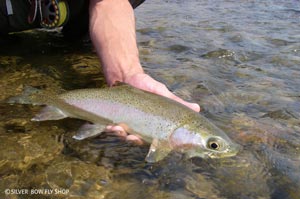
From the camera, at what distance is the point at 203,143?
233cm

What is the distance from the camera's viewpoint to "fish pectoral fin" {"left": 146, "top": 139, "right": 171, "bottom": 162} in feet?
7.45

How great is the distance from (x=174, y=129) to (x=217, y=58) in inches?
87.9

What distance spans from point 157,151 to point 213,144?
0.32 metres

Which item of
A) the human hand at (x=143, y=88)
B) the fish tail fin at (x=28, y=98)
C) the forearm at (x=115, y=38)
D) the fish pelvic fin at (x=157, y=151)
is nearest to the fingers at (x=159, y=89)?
the human hand at (x=143, y=88)

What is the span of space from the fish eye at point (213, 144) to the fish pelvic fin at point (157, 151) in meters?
0.23

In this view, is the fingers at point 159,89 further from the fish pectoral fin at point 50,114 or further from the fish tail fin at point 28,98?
the fish tail fin at point 28,98

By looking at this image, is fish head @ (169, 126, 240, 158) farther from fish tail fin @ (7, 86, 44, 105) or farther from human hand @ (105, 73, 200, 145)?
fish tail fin @ (7, 86, 44, 105)

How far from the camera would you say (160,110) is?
8.10 ft

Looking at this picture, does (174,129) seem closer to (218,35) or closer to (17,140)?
(17,140)

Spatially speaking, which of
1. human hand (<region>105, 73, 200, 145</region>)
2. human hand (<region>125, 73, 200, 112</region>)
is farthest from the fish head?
human hand (<region>125, 73, 200, 112</region>)

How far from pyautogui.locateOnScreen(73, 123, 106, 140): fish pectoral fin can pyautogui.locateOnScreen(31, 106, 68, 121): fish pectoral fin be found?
251 millimetres

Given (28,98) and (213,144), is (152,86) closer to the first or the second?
(213,144)

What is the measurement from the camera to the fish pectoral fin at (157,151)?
2.27 metres

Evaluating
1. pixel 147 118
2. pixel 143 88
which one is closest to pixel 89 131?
pixel 147 118
